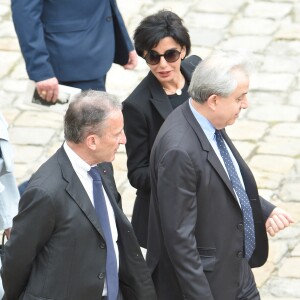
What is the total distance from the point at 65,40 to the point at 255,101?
2756 mm

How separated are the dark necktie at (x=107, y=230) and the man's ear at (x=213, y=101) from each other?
0.62m

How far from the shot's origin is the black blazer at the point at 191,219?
16.4ft

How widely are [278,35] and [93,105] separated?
587 cm

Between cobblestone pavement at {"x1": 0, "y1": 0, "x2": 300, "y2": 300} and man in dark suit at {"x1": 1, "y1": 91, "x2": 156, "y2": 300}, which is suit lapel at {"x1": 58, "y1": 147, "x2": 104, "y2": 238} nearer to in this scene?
man in dark suit at {"x1": 1, "y1": 91, "x2": 156, "y2": 300}

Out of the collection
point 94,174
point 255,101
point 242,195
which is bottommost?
point 255,101

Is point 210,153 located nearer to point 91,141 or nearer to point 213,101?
point 213,101

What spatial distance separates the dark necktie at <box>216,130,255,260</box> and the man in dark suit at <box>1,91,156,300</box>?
581 mm

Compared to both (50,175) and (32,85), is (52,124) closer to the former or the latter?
(32,85)

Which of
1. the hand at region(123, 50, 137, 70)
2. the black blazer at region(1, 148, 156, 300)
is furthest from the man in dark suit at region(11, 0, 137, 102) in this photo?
the black blazer at region(1, 148, 156, 300)


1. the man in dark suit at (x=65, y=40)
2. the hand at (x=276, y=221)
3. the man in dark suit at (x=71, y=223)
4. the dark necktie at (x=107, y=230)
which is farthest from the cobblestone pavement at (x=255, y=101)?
the man in dark suit at (x=71, y=223)

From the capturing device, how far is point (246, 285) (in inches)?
214

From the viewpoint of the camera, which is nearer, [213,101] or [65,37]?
[213,101]

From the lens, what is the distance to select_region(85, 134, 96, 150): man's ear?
4.79m

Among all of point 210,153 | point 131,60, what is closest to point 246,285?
point 210,153
